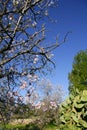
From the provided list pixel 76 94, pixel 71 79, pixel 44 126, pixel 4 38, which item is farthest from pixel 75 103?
pixel 71 79

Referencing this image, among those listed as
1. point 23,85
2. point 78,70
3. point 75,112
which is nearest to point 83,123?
point 75,112

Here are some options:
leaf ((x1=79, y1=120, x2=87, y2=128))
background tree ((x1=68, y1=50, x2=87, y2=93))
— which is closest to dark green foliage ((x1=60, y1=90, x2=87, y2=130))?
leaf ((x1=79, y1=120, x2=87, y2=128))

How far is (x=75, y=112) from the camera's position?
5004mm

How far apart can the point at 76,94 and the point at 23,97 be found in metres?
8.30

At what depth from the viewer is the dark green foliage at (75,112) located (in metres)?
4.84

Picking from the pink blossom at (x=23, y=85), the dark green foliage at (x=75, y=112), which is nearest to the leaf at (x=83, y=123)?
the dark green foliage at (x=75, y=112)

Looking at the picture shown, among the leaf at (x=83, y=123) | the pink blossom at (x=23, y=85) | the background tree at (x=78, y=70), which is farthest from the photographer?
the background tree at (x=78, y=70)

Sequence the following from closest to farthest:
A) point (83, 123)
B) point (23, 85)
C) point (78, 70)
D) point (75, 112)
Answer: point (83, 123) < point (75, 112) < point (23, 85) < point (78, 70)

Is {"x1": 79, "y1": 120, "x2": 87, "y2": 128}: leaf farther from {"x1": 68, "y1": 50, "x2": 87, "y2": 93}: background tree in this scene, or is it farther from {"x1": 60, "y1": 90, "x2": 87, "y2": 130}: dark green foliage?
{"x1": 68, "y1": 50, "x2": 87, "y2": 93}: background tree

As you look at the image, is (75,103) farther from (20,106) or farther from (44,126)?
(44,126)

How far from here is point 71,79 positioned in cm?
3800

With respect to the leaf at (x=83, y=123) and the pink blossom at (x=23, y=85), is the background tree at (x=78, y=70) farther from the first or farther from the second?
the leaf at (x=83, y=123)

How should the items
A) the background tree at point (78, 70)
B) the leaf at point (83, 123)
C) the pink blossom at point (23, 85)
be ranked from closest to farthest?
the leaf at point (83, 123), the pink blossom at point (23, 85), the background tree at point (78, 70)

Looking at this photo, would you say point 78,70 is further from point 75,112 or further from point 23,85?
point 75,112
